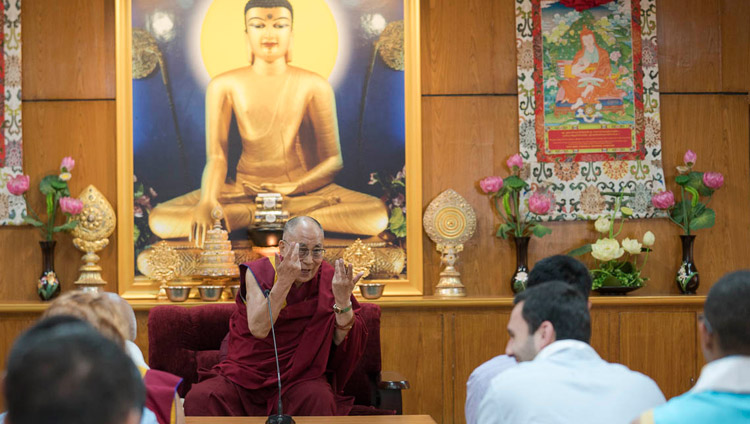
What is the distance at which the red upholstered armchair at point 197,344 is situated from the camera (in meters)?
4.21

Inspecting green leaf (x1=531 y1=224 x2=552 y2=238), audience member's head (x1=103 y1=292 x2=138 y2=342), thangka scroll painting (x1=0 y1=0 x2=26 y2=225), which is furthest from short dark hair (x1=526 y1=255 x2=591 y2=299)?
thangka scroll painting (x1=0 y1=0 x2=26 y2=225)

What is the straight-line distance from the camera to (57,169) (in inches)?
212

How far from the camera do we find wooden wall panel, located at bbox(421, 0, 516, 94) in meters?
5.50

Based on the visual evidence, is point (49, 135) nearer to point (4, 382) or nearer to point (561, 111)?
point (561, 111)

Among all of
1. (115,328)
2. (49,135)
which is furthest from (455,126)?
(115,328)

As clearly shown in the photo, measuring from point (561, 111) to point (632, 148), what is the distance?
1.80ft

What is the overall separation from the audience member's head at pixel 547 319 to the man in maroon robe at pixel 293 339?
170 centimetres

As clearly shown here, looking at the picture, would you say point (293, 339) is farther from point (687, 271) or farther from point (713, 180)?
point (713, 180)

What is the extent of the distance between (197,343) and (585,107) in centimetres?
303

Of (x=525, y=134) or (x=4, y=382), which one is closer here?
(x=4, y=382)

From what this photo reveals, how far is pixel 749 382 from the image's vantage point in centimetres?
154

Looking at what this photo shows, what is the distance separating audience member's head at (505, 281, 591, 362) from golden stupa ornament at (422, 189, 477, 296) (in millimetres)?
3087

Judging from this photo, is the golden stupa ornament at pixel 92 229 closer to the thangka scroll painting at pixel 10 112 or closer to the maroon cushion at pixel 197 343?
the thangka scroll painting at pixel 10 112

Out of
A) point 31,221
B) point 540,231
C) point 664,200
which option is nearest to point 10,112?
point 31,221
